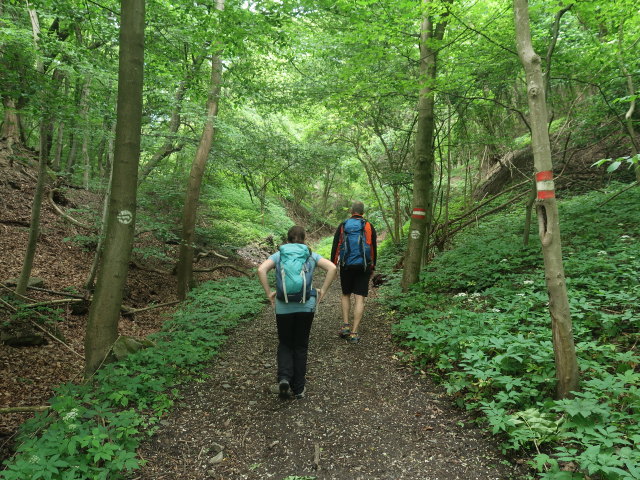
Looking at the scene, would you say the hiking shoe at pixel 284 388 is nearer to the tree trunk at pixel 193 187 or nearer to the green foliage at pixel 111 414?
the green foliage at pixel 111 414

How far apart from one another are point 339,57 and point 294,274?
6472 mm

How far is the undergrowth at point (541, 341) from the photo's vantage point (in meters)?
2.31

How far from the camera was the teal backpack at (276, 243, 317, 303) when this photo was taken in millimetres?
3535

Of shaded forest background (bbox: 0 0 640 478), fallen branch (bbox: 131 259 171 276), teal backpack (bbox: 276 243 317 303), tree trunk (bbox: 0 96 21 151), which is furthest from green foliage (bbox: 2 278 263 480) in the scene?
tree trunk (bbox: 0 96 21 151)

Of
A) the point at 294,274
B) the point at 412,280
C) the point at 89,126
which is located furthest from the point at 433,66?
the point at 89,126

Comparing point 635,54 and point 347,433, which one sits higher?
point 635,54

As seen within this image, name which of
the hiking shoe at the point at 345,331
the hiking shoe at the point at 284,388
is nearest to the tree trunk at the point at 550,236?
the hiking shoe at the point at 284,388

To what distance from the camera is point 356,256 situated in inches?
204

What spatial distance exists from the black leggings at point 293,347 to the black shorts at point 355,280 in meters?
1.70

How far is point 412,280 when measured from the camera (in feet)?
22.2

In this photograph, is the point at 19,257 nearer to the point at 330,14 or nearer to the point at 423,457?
the point at 330,14

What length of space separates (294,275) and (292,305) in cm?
33

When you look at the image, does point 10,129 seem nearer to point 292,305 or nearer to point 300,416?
point 292,305

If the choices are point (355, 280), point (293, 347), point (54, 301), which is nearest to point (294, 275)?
point (293, 347)
